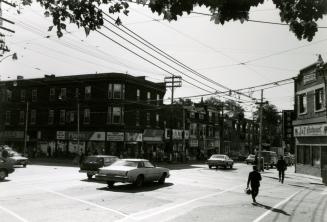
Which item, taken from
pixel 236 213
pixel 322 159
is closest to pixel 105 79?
pixel 322 159

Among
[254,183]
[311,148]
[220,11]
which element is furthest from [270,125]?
[220,11]

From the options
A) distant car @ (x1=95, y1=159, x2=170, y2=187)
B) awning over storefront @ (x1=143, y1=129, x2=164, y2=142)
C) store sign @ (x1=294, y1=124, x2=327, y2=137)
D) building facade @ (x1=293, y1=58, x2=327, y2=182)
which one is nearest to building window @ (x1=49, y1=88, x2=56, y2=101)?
awning over storefront @ (x1=143, y1=129, x2=164, y2=142)

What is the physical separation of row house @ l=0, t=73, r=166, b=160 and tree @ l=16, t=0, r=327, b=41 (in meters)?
41.9

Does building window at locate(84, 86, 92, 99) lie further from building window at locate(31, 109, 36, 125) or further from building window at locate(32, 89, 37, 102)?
building window at locate(31, 109, 36, 125)

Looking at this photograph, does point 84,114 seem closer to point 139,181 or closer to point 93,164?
point 93,164

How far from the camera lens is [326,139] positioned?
111 ft

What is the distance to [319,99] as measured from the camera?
35188 mm

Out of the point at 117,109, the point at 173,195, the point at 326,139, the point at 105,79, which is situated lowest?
the point at 173,195

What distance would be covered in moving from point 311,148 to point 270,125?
74.7 m

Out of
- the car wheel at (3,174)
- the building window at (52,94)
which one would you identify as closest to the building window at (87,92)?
the building window at (52,94)

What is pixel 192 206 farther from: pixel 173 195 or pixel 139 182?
pixel 139 182

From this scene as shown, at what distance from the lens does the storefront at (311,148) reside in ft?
113

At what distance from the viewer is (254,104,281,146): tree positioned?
10794 cm

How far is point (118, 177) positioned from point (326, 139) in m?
21.1
